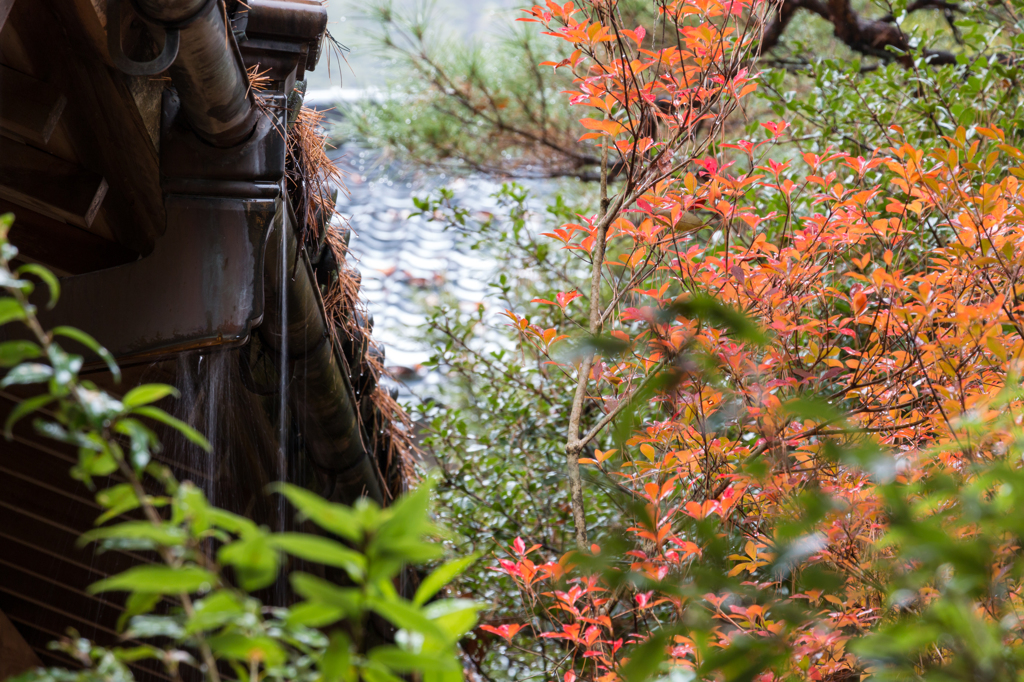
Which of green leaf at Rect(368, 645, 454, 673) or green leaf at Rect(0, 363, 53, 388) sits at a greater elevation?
green leaf at Rect(0, 363, 53, 388)

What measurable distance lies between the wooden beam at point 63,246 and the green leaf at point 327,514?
1833 mm

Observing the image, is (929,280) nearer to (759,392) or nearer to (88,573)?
(759,392)

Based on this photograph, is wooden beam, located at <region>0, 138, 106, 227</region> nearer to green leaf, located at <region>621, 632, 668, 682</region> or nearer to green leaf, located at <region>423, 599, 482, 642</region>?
green leaf, located at <region>423, 599, 482, 642</region>

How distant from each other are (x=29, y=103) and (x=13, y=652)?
2.34m

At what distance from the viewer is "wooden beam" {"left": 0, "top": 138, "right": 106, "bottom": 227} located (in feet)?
5.91

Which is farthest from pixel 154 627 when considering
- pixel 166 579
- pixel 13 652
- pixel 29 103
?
pixel 13 652

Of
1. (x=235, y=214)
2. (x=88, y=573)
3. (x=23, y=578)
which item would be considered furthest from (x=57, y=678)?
(x=23, y=578)

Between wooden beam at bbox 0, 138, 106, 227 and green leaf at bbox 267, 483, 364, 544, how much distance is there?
1.57 metres

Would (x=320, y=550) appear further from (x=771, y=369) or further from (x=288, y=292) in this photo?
(x=771, y=369)

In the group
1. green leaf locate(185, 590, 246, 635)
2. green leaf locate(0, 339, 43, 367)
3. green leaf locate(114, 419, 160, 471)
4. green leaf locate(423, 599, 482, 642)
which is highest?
green leaf locate(0, 339, 43, 367)

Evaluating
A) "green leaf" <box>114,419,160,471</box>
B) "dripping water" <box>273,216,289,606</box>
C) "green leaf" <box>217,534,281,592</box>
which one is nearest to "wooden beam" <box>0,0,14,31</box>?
"dripping water" <box>273,216,289,606</box>

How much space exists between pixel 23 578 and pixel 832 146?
356 centimetres

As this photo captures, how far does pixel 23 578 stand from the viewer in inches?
122

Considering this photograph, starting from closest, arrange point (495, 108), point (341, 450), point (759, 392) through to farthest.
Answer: point (759, 392) → point (341, 450) → point (495, 108)
